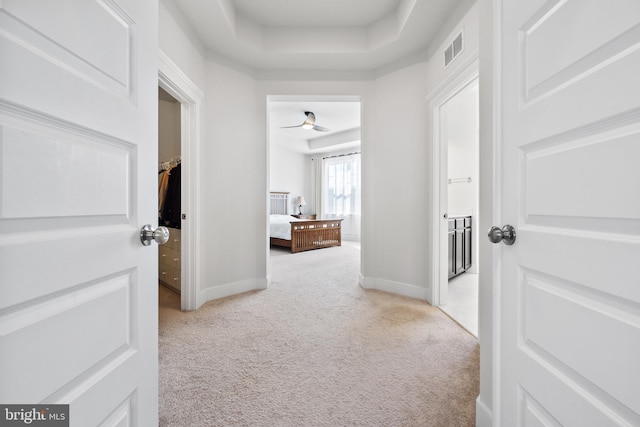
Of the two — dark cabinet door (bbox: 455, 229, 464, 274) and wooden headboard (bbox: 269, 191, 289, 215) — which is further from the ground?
wooden headboard (bbox: 269, 191, 289, 215)

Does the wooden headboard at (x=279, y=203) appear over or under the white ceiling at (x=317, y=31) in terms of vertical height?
under

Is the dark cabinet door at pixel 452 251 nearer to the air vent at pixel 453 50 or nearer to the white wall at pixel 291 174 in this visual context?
the air vent at pixel 453 50

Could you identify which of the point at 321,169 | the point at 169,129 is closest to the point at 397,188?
the point at 169,129

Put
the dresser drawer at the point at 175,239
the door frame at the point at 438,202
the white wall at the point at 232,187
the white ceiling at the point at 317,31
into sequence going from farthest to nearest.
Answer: the dresser drawer at the point at 175,239 < the white wall at the point at 232,187 < the door frame at the point at 438,202 < the white ceiling at the point at 317,31

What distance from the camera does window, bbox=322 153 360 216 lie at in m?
7.55

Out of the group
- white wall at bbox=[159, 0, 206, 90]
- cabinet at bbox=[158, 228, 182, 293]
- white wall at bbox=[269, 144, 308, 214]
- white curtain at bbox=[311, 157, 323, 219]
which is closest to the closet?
cabinet at bbox=[158, 228, 182, 293]

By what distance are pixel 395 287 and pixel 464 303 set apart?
69 centimetres

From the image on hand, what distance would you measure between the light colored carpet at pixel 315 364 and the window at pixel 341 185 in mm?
5071

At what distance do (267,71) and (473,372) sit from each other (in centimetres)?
328

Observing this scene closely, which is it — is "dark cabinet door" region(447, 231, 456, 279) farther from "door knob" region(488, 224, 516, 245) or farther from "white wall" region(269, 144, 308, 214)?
"white wall" region(269, 144, 308, 214)

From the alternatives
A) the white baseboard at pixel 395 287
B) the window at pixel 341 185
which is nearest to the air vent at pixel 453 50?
the white baseboard at pixel 395 287

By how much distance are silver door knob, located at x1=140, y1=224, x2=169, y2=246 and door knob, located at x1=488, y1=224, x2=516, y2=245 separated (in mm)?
946

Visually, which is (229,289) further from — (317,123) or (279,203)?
(279,203)

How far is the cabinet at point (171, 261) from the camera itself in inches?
111
